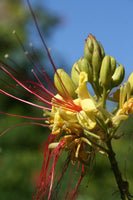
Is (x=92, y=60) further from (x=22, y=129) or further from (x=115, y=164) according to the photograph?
(x=22, y=129)

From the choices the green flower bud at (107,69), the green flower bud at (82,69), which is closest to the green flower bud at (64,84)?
the green flower bud at (82,69)

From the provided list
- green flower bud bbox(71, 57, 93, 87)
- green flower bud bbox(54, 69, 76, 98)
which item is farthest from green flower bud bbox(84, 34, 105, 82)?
green flower bud bbox(54, 69, 76, 98)

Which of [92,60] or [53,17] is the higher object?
[53,17]

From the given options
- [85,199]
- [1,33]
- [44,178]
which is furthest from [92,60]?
[1,33]

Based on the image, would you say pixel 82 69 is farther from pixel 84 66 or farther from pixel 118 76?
pixel 118 76

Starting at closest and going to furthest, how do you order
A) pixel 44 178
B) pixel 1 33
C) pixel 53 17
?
pixel 44 178
pixel 1 33
pixel 53 17

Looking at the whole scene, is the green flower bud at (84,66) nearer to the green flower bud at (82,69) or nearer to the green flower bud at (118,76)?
the green flower bud at (82,69)

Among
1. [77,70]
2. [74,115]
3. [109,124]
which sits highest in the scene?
[77,70]
